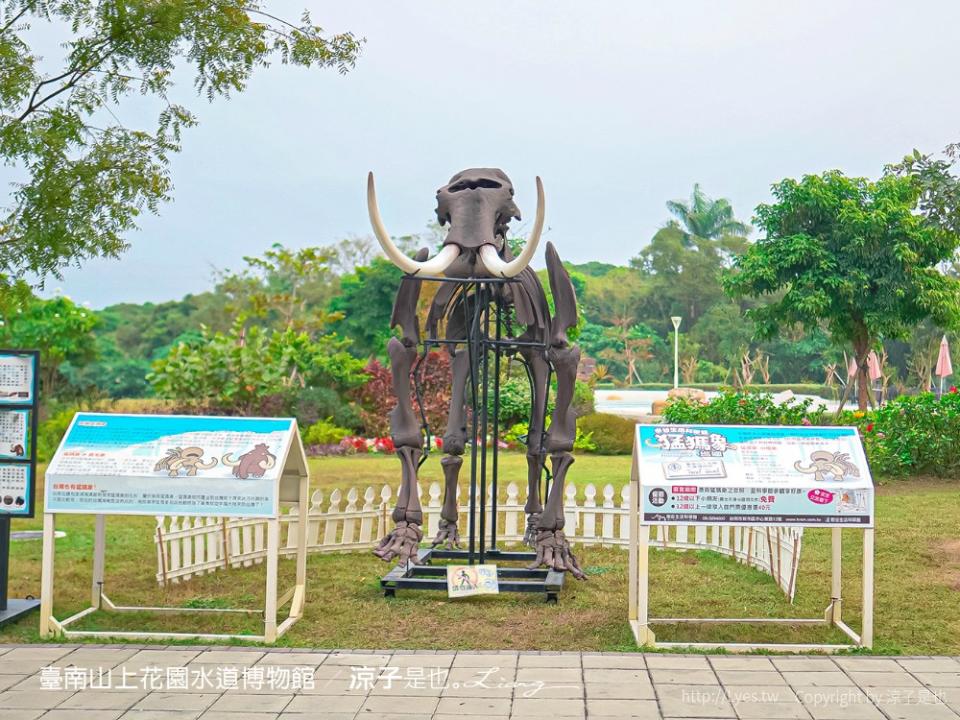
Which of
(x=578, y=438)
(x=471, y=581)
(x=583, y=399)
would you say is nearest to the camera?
(x=471, y=581)

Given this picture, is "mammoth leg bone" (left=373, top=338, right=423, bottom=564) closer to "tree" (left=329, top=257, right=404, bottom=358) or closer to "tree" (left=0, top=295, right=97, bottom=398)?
"tree" (left=0, top=295, right=97, bottom=398)

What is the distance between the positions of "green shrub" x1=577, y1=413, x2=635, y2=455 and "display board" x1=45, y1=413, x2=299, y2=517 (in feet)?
44.3

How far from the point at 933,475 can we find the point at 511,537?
7145 mm

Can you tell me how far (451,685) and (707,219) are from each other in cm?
4848

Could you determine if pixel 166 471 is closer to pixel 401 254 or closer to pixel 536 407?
pixel 401 254

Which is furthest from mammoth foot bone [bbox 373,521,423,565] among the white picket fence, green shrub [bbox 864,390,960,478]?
green shrub [bbox 864,390,960,478]

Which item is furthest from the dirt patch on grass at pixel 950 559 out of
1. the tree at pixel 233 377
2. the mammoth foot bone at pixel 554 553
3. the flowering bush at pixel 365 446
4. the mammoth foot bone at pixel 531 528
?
the tree at pixel 233 377

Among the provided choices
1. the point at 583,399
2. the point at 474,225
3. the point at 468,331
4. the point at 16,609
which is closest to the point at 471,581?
the point at 468,331

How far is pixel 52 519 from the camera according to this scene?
674 centimetres

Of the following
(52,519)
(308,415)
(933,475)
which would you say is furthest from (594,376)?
(52,519)

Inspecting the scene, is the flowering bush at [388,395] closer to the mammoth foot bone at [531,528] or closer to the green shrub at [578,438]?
the green shrub at [578,438]

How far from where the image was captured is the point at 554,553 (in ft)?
27.7

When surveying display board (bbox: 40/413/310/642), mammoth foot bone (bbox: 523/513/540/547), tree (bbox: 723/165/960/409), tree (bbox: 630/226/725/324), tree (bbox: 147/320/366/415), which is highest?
tree (bbox: 630/226/725/324)

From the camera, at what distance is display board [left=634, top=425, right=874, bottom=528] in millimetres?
6332
